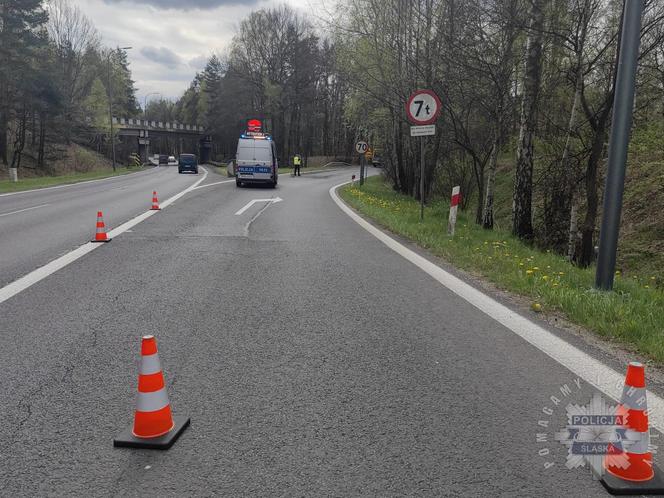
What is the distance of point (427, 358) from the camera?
4164 millimetres

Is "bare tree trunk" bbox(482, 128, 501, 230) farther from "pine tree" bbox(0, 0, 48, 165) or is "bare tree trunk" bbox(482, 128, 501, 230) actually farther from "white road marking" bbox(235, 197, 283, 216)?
"pine tree" bbox(0, 0, 48, 165)

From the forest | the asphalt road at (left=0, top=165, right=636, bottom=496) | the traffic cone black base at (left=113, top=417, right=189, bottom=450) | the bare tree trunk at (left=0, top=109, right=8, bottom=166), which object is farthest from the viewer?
the bare tree trunk at (left=0, top=109, right=8, bottom=166)

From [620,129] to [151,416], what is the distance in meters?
5.23

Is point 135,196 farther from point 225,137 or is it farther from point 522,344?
point 225,137

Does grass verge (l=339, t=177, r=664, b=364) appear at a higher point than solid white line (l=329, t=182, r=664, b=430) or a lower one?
higher

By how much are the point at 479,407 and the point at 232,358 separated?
1.88 m

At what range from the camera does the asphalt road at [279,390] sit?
101 inches

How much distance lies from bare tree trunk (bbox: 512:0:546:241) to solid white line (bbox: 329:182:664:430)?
19.8 feet

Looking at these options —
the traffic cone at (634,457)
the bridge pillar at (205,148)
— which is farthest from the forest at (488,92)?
the bridge pillar at (205,148)

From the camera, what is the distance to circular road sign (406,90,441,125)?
39.2 feet

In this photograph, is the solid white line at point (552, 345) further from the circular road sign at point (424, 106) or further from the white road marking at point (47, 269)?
the circular road sign at point (424, 106)

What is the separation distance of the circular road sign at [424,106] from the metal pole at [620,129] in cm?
640

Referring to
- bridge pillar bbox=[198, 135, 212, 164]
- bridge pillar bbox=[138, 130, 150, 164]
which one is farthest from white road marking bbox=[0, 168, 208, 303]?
bridge pillar bbox=[138, 130, 150, 164]

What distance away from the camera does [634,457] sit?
2.50 m
